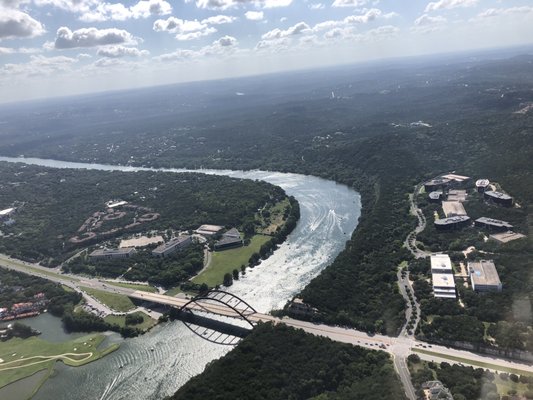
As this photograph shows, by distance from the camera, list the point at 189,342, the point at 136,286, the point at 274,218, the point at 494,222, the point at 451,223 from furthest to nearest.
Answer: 1. the point at 274,218
2. the point at 451,223
3. the point at 494,222
4. the point at 136,286
5. the point at 189,342

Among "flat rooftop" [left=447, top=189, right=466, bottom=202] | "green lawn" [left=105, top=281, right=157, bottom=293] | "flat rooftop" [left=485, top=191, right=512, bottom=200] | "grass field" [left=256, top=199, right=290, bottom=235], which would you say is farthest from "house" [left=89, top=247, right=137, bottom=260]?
"flat rooftop" [left=485, top=191, right=512, bottom=200]

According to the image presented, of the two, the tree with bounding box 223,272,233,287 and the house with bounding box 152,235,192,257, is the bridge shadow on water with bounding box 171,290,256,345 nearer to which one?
the tree with bounding box 223,272,233,287

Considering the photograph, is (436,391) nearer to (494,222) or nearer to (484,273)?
(484,273)

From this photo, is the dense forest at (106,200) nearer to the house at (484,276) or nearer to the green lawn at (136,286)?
the green lawn at (136,286)

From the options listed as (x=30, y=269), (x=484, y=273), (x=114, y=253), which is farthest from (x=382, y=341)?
(x=30, y=269)

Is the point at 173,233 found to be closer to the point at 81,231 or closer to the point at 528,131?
the point at 81,231
